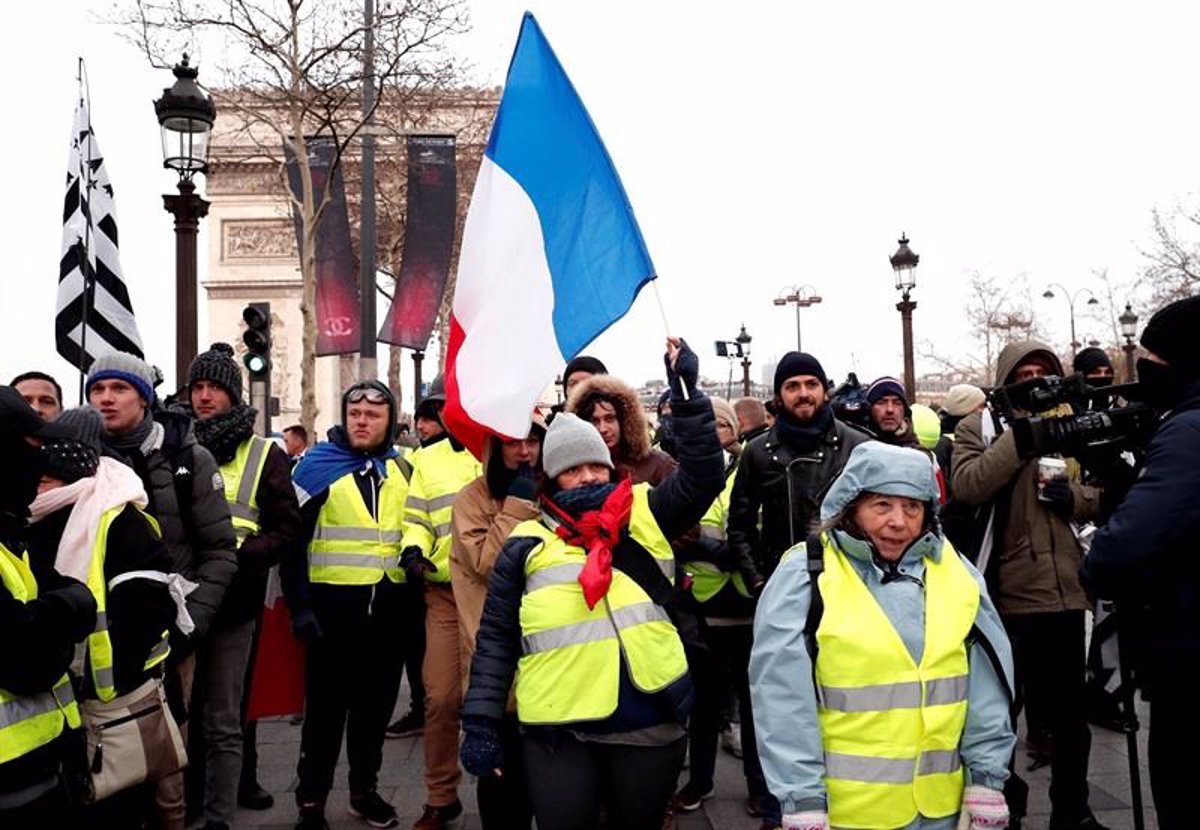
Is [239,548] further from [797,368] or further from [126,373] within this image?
[797,368]

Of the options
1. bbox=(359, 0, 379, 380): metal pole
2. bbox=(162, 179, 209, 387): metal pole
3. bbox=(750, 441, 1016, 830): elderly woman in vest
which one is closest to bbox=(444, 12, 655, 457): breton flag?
bbox=(750, 441, 1016, 830): elderly woman in vest

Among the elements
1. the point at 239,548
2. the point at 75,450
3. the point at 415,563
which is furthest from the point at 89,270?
the point at 75,450

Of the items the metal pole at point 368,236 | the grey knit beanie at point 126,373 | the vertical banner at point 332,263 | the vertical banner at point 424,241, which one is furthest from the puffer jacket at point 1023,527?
the vertical banner at point 332,263

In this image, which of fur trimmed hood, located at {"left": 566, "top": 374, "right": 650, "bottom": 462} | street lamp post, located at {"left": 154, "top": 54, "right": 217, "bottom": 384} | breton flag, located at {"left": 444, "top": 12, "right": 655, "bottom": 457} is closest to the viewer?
breton flag, located at {"left": 444, "top": 12, "right": 655, "bottom": 457}

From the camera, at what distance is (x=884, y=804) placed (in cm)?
243

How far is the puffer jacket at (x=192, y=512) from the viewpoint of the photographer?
3.84 m

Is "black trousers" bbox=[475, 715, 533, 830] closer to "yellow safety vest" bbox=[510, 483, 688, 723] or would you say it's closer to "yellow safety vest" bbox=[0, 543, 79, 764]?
"yellow safety vest" bbox=[510, 483, 688, 723]

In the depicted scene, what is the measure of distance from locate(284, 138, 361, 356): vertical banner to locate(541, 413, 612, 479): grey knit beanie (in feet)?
36.9

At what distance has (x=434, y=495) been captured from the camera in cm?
470

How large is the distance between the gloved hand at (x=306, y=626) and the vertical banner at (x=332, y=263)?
31.9 feet

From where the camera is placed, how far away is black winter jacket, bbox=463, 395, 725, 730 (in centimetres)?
288

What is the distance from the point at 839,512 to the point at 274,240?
33.8 metres

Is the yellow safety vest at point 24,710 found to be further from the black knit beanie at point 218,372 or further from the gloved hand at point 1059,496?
the gloved hand at point 1059,496

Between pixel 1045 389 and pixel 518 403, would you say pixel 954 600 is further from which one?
pixel 518 403
